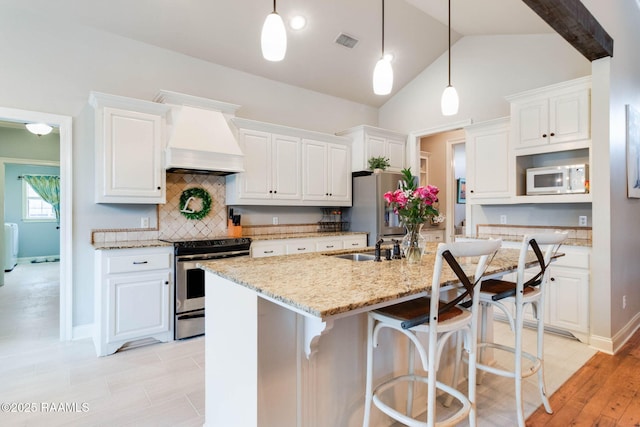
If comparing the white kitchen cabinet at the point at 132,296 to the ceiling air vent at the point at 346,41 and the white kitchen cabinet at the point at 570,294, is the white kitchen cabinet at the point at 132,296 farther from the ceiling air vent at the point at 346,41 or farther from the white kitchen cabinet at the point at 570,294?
the white kitchen cabinet at the point at 570,294

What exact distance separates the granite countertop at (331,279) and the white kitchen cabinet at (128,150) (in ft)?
6.03

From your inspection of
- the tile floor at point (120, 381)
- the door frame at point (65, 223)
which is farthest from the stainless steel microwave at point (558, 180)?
the door frame at point (65, 223)

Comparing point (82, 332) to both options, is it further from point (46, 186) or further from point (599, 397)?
point (46, 186)

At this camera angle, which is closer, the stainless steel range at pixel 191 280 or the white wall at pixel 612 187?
the white wall at pixel 612 187

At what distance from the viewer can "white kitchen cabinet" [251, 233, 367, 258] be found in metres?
3.77

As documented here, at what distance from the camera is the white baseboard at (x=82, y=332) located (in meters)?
3.25

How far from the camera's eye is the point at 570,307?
3201mm

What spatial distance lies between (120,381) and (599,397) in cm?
329

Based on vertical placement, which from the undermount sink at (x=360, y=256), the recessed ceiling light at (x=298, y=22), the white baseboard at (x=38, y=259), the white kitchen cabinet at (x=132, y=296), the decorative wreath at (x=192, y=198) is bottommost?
the white baseboard at (x=38, y=259)

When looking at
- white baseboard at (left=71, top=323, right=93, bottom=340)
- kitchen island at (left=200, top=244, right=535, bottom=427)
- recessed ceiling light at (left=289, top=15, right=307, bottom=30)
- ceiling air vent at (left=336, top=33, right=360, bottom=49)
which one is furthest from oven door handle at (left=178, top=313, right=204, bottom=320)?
ceiling air vent at (left=336, top=33, right=360, bottom=49)

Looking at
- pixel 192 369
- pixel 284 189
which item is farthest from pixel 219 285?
pixel 284 189

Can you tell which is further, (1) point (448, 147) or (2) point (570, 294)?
(1) point (448, 147)

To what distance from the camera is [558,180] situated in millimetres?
3424


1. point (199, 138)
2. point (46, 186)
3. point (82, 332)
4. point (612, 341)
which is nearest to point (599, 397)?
point (612, 341)
